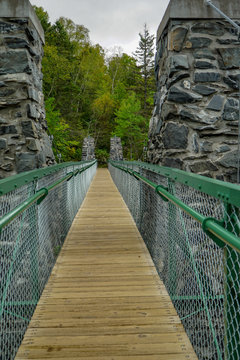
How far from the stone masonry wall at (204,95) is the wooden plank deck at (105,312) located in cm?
148

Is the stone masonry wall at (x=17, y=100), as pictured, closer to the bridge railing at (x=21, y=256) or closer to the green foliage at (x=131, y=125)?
the bridge railing at (x=21, y=256)

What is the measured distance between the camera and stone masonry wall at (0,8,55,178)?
Result: 4.68 meters

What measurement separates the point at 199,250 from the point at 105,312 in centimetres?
91

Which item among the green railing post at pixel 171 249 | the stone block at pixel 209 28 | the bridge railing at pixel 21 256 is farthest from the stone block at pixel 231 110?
the bridge railing at pixel 21 256

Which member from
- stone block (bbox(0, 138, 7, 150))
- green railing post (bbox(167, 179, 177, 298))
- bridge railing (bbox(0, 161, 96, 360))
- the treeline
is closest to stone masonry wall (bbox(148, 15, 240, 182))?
green railing post (bbox(167, 179, 177, 298))

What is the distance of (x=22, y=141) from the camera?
4.84 m

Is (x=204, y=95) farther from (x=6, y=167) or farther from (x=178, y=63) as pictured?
(x=6, y=167)

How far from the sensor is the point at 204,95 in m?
4.24

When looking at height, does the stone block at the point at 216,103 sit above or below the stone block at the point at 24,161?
Result: above

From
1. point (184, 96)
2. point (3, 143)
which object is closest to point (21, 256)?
point (3, 143)

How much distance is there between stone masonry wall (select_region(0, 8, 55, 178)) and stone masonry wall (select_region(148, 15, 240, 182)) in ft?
6.92

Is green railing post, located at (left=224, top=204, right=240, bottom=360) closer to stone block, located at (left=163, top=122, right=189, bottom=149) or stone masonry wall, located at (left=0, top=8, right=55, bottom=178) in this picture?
stone block, located at (left=163, top=122, right=189, bottom=149)

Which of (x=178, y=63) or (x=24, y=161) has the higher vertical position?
(x=178, y=63)

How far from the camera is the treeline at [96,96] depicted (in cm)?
2741
